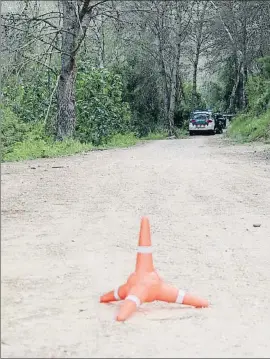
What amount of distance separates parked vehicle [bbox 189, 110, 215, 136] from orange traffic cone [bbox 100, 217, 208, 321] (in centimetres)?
3595

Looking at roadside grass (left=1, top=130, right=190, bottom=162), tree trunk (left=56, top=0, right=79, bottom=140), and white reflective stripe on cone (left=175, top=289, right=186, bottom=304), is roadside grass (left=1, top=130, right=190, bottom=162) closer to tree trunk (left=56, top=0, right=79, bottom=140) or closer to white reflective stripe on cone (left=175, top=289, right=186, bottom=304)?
tree trunk (left=56, top=0, right=79, bottom=140)

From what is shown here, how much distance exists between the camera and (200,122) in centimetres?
4072

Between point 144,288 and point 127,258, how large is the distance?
1.68 metres

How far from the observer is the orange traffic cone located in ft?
16.1

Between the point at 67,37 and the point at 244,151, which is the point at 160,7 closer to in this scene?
the point at 67,37

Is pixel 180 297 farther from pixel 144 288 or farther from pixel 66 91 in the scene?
pixel 66 91

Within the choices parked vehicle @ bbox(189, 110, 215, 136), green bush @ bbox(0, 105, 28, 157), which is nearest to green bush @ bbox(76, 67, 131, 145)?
green bush @ bbox(0, 105, 28, 157)

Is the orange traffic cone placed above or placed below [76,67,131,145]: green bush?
below

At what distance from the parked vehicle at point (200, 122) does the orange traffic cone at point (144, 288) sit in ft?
118

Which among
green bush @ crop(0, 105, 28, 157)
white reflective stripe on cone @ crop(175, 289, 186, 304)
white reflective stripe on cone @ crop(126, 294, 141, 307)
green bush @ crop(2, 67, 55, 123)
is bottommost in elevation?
white reflective stripe on cone @ crop(175, 289, 186, 304)

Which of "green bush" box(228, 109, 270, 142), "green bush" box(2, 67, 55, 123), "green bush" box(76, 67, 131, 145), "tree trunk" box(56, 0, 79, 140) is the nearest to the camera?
"tree trunk" box(56, 0, 79, 140)

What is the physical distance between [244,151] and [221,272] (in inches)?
553

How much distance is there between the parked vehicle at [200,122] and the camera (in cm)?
4075

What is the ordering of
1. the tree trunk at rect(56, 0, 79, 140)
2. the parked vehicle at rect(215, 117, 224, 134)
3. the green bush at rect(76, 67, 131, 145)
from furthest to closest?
the parked vehicle at rect(215, 117, 224, 134)
the green bush at rect(76, 67, 131, 145)
the tree trunk at rect(56, 0, 79, 140)
